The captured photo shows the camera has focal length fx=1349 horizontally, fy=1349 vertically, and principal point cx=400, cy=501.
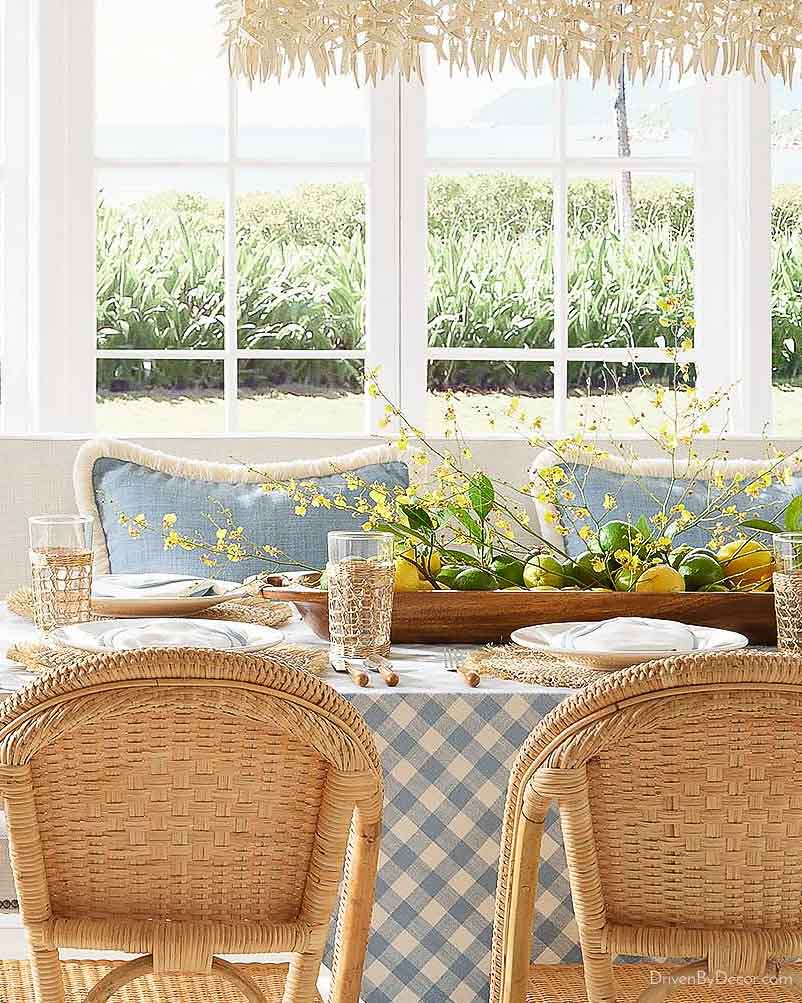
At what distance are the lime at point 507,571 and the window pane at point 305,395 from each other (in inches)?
72.6

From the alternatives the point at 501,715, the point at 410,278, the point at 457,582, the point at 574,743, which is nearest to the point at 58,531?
the point at 457,582

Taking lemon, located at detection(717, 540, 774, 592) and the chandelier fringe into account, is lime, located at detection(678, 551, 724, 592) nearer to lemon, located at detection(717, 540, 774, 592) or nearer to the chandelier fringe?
lemon, located at detection(717, 540, 774, 592)

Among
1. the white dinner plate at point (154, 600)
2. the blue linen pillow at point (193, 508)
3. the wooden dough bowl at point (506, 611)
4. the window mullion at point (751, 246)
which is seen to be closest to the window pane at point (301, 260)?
the blue linen pillow at point (193, 508)

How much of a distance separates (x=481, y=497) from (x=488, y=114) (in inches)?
80.9

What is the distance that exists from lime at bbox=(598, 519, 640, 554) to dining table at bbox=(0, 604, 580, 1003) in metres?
0.44

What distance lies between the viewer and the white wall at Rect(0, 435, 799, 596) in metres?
2.88

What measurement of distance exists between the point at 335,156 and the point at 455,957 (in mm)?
2644

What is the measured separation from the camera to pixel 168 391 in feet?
12.3

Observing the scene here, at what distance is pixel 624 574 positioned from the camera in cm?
189

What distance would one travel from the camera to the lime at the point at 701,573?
190 centimetres

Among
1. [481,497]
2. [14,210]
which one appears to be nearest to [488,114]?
[14,210]

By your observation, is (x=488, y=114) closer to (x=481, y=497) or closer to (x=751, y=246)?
(x=751, y=246)

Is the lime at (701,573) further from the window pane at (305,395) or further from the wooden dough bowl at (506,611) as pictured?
the window pane at (305,395)

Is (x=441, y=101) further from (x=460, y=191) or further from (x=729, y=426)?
(x=729, y=426)
